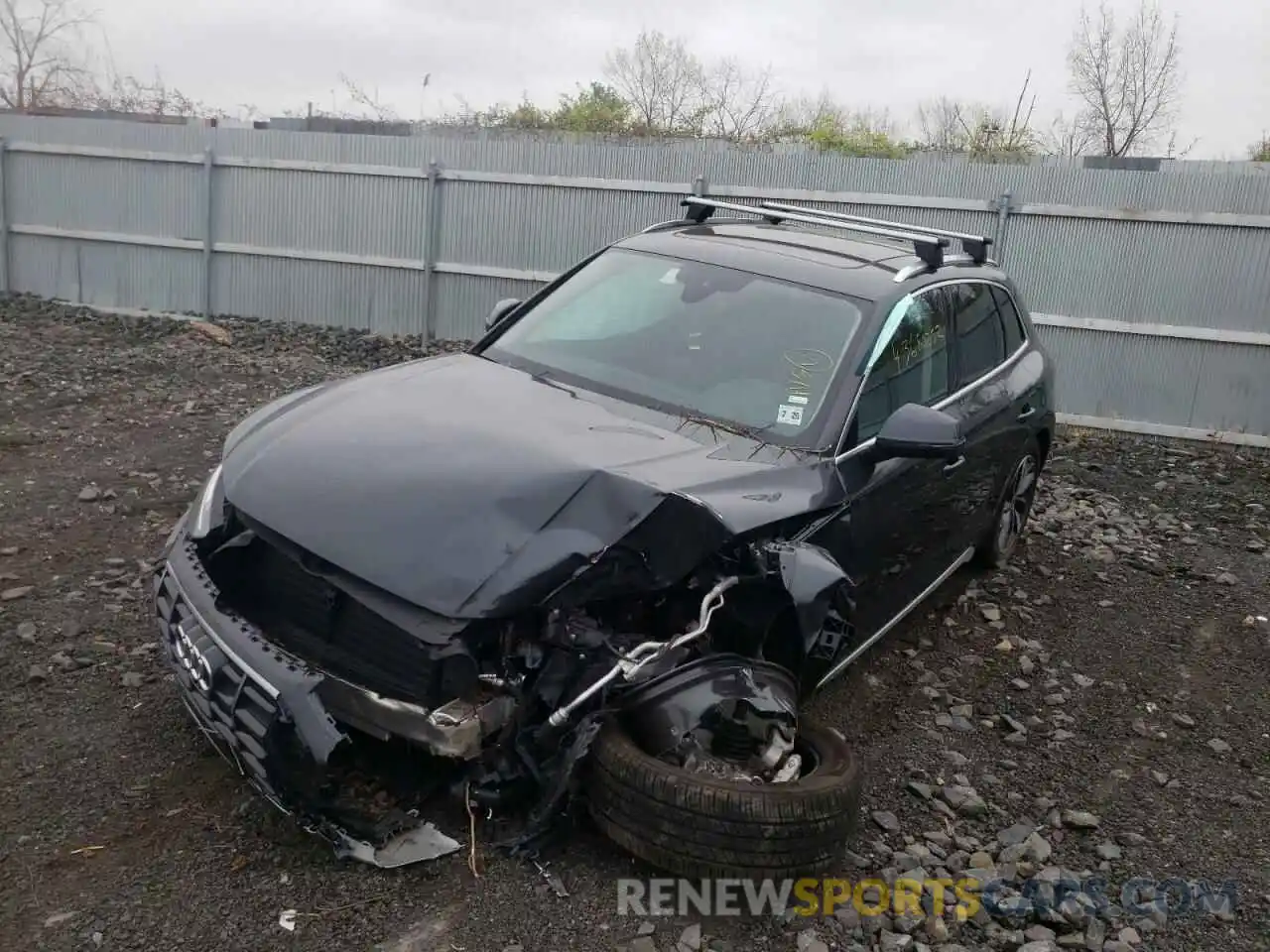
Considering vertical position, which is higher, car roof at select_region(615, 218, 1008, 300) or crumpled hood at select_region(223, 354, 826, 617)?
car roof at select_region(615, 218, 1008, 300)

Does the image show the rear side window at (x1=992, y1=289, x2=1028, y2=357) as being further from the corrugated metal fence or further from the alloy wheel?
the corrugated metal fence

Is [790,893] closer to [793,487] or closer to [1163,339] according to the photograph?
[793,487]

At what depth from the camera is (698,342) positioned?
4270mm

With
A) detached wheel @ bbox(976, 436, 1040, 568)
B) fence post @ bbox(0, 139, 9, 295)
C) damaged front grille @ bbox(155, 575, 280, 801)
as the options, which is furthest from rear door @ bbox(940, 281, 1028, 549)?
fence post @ bbox(0, 139, 9, 295)

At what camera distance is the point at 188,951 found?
8.87 ft

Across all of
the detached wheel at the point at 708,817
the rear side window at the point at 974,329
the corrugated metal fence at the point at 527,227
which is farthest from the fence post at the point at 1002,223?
the detached wheel at the point at 708,817

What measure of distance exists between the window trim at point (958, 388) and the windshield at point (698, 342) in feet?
0.38

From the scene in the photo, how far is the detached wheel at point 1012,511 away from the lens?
19.5 feet

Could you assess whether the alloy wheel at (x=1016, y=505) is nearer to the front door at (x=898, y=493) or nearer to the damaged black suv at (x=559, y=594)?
the front door at (x=898, y=493)

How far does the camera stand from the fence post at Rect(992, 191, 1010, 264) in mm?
10031

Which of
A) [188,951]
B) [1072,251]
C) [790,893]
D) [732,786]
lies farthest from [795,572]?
[1072,251]

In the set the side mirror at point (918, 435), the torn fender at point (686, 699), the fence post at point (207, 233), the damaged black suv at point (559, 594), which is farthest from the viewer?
the fence post at point (207, 233)

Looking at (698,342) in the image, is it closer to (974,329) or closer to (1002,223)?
(974,329)

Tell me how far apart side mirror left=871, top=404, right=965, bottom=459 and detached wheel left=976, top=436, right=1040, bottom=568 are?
2.13 metres
